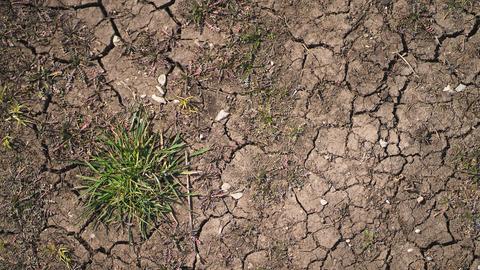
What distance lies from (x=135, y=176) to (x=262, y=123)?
3.14 ft

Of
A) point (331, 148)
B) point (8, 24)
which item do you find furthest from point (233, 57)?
point (8, 24)

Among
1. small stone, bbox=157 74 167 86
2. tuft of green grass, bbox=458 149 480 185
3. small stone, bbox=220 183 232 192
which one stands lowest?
small stone, bbox=220 183 232 192

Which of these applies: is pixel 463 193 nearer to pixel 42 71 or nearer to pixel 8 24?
pixel 42 71

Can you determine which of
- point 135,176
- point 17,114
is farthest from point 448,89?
point 17,114

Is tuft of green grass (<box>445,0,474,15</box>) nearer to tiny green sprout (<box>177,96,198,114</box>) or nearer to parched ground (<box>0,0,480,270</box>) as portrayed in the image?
parched ground (<box>0,0,480,270</box>)

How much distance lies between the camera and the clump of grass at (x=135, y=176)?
3322 mm

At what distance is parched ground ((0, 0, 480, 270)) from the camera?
134 inches

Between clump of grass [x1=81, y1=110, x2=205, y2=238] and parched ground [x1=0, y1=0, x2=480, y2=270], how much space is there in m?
0.10

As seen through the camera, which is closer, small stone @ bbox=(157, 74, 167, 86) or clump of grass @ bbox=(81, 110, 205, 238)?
clump of grass @ bbox=(81, 110, 205, 238)

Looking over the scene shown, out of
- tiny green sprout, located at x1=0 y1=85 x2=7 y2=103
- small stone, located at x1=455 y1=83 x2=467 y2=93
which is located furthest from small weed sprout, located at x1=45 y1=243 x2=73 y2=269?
small stone, located at x1=455 y1=83 x2=467 y2=93

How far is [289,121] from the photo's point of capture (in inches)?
137

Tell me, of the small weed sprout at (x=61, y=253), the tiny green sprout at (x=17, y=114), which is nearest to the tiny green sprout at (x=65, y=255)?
the small weed sprout at (x=61, y=253)

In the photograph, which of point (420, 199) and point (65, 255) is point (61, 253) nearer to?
point (65, 255)

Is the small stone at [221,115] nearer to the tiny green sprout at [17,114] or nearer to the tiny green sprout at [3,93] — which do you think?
the tiny green sprout at [17,114]
